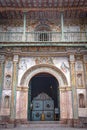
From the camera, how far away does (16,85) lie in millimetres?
10500

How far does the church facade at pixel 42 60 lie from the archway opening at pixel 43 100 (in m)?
0.06

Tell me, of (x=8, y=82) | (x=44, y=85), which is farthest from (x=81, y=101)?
(x=44, y=85)

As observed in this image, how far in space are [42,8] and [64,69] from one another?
379 centimetres

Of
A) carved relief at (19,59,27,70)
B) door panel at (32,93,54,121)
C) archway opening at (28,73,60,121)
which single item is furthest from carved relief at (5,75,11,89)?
door panel at (32,93,54,121)

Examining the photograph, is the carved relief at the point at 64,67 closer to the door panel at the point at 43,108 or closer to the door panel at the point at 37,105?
the door panel at the point at 43,108

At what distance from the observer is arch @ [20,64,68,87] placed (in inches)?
424

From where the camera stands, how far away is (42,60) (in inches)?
432

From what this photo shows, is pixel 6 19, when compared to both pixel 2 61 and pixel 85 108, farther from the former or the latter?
pixel 85 108

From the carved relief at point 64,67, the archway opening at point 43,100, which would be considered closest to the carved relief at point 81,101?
the archway opening at point 43,100

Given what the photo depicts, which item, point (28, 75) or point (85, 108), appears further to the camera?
point (28, 75)

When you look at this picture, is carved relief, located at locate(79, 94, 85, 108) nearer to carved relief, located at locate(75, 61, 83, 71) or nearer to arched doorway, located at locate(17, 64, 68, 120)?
arched doorway, located at locate(17, 64, 68, 120)

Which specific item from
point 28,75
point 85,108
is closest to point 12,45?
point 28,75

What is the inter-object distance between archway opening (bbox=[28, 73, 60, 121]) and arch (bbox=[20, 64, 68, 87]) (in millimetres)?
811

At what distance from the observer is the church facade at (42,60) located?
1027 cm
